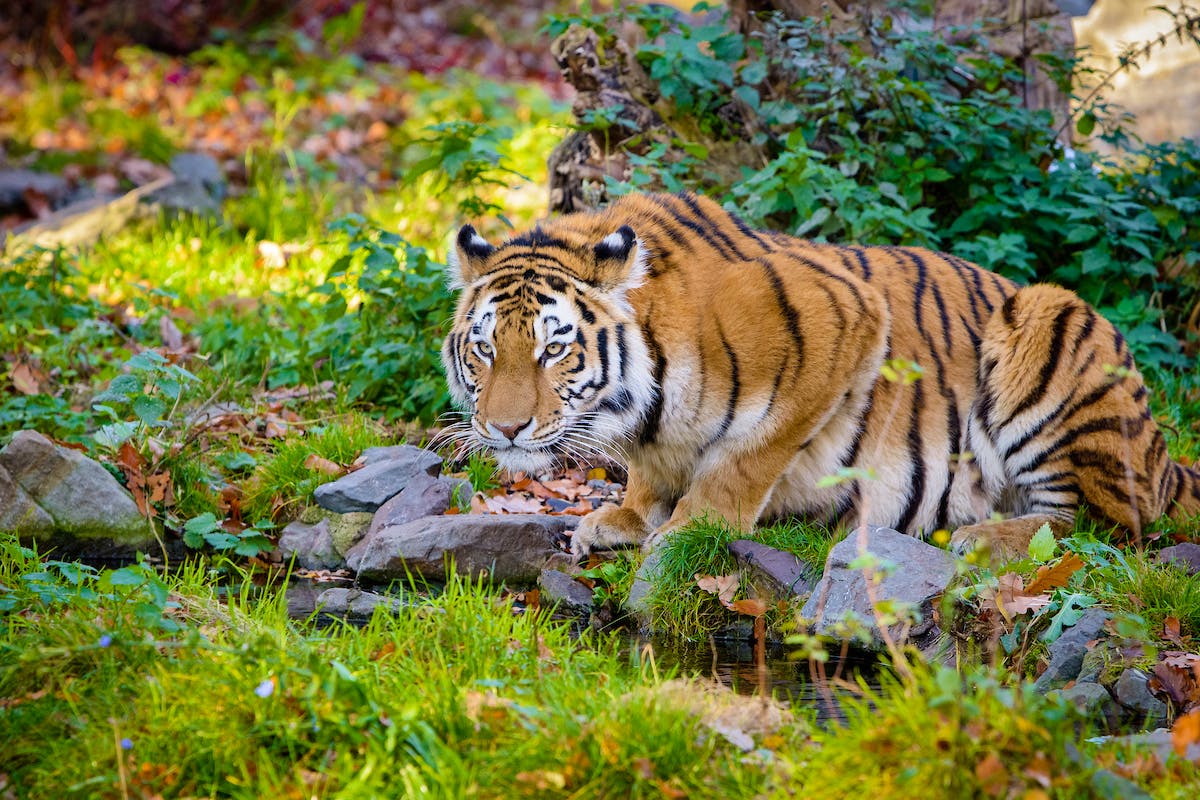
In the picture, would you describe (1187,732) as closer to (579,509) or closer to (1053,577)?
(1053,577)

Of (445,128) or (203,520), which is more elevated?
(445,128)

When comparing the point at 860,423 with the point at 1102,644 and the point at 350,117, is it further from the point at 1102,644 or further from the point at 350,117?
the point at 350,117

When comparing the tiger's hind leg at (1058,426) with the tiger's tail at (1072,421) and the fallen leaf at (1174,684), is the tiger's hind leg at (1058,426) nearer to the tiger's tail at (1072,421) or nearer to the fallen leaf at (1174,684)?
the tiger's tail at (1072,421)

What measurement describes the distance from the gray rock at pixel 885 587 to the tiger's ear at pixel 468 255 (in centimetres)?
180

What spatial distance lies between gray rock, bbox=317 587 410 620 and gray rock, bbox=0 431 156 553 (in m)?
1.14

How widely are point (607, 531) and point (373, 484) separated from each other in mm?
1149

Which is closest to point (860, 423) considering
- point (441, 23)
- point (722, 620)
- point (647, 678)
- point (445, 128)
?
point (722, 620)

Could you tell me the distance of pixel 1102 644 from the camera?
157 inches

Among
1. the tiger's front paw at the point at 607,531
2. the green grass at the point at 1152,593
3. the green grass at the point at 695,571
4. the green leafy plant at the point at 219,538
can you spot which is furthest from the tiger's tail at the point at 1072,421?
the green leafy plant at the point at 219,538

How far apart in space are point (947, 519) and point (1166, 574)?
1034 millimetres

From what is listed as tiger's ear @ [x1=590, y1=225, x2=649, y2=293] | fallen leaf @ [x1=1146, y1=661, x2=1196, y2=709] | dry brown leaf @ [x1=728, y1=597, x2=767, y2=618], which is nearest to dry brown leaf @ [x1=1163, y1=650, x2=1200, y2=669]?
fallen leaf @ [x1=1146, y1=661, x2=1196, y2=709]

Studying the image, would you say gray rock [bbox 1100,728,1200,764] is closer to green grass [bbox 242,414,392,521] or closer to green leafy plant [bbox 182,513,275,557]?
green leafy plant [bbox 182,513,275,557]

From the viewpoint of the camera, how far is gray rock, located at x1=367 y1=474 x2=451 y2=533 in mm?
5422

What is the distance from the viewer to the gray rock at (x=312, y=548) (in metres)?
5.45
